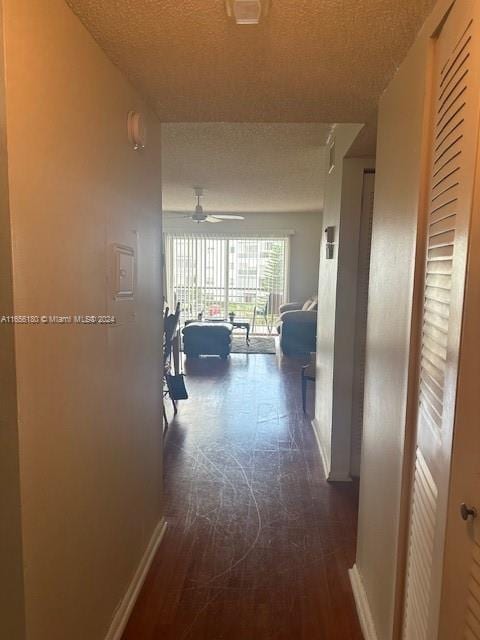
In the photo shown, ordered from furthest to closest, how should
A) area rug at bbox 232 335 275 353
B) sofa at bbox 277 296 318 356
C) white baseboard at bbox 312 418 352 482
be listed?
area rug at bbox 232 335 275 353
sofa at bbox 277 296 318 356
white baseboard at bbox 312 418 352 482

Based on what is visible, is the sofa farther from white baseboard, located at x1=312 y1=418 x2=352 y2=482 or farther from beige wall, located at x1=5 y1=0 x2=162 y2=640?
beige wall, located at x1=5 y1=0 x2=162 y2=640

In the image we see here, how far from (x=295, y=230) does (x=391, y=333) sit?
7034 millimetres

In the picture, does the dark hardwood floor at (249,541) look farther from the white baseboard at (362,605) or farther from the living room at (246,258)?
the living room at (246,258)

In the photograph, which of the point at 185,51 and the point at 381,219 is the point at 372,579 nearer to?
the point at 381,219

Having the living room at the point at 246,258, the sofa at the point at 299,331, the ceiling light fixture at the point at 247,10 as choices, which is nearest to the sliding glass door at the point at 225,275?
the living room at the point at 246,258

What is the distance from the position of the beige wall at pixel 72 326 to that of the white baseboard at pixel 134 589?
0.16 feet

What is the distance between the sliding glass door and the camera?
8562 mm

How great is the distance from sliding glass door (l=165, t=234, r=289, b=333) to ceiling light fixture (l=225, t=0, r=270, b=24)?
7325 mm

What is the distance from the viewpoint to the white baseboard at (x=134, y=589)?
5.34 ft

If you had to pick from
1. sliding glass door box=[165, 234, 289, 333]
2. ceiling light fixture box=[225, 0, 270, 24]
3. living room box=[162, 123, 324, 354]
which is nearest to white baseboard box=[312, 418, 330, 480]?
ceiling light fixture box=[225, 0, 270, 24]

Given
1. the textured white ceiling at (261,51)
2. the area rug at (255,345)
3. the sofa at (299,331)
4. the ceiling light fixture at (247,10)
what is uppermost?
the textured white ceiling at (261,51)

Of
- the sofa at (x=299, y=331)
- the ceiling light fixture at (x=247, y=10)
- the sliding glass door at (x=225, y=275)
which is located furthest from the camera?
the sliding glass door at (x=225, y=275)

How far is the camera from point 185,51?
142 centimetres

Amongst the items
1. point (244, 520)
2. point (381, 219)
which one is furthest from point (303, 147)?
point (244, 520)
